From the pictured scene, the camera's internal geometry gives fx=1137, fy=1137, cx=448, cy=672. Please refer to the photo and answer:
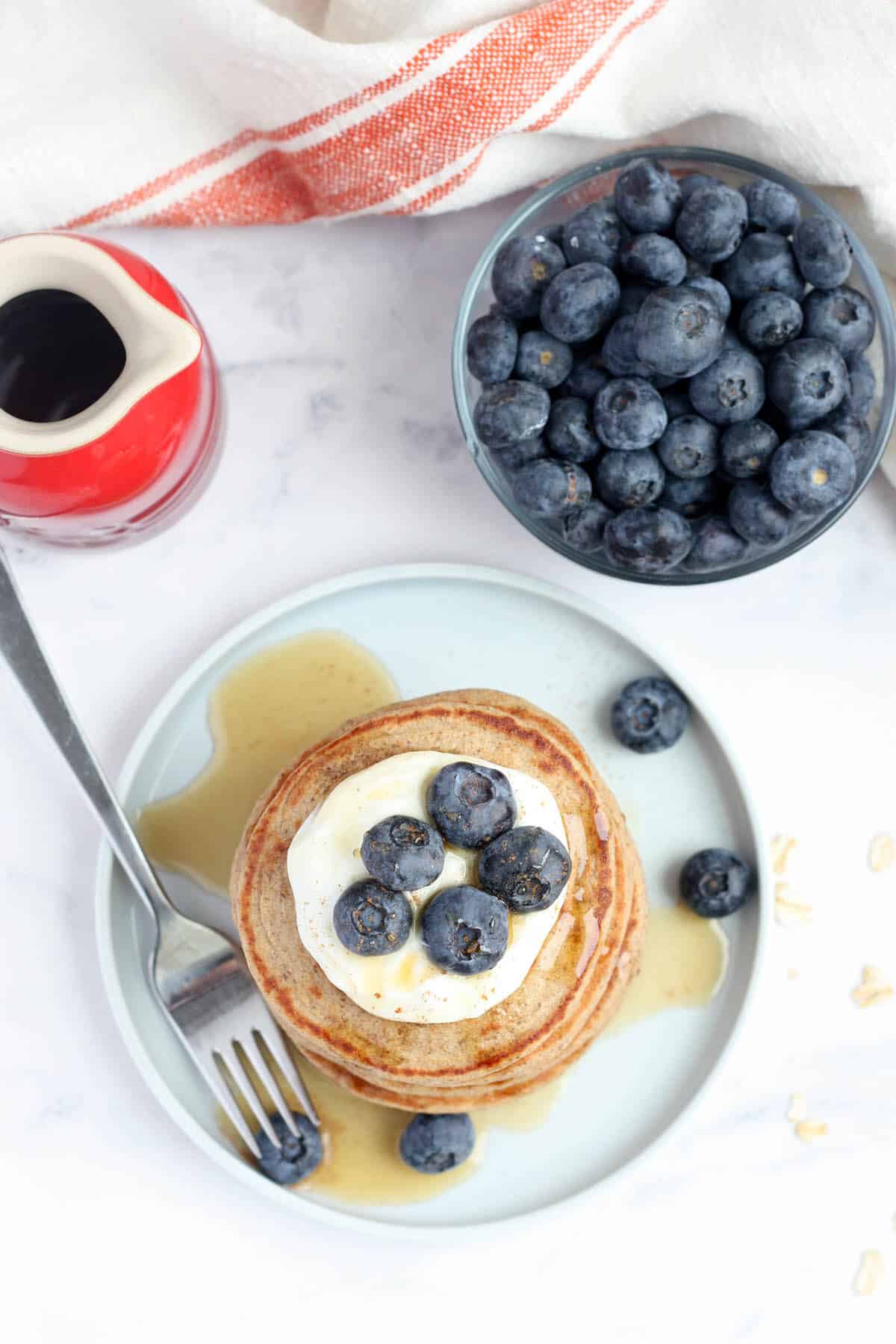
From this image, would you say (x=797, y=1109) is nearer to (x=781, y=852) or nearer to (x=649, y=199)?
(x=781, y=852)

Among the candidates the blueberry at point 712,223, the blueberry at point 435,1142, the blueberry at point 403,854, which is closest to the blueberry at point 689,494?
the blueberry at point 712,223

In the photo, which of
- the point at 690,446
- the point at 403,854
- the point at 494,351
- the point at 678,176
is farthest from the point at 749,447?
the point at 403,854

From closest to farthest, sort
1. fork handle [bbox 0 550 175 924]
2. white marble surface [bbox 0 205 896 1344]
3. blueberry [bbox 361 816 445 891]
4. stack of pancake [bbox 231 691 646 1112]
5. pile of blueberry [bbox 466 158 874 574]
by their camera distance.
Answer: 1. blueberry [bbox 361 816 445 891]
2. stack of pancake [bbox 231 691 646 1112]
3. pile of blueberry [bbox 466 158 874 574]
4. fork handle [bbox 0 550 175 924]
5. white marble surface [bbox 0 205 896 1344]

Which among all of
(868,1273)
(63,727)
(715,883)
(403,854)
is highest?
(63,727)

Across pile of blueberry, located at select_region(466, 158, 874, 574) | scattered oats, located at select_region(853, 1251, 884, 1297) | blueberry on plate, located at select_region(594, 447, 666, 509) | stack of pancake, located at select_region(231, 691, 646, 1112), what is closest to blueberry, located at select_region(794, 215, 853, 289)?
pile of blueberry, located at select_region(466, 158, 874, 574)

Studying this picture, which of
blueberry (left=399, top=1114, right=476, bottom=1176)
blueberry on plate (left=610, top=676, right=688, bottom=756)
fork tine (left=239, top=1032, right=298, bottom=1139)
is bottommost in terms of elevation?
blueberry (left=399, top=1114, right=476, bottom=1176)

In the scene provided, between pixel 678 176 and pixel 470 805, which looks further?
pixel 678 176

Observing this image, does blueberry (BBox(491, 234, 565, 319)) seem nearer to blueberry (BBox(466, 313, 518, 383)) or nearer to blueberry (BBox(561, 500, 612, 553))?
blueberry (BBox(466, 313, 518, 383))

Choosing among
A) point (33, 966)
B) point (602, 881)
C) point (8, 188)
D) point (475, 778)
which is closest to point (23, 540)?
point (8, 188)
